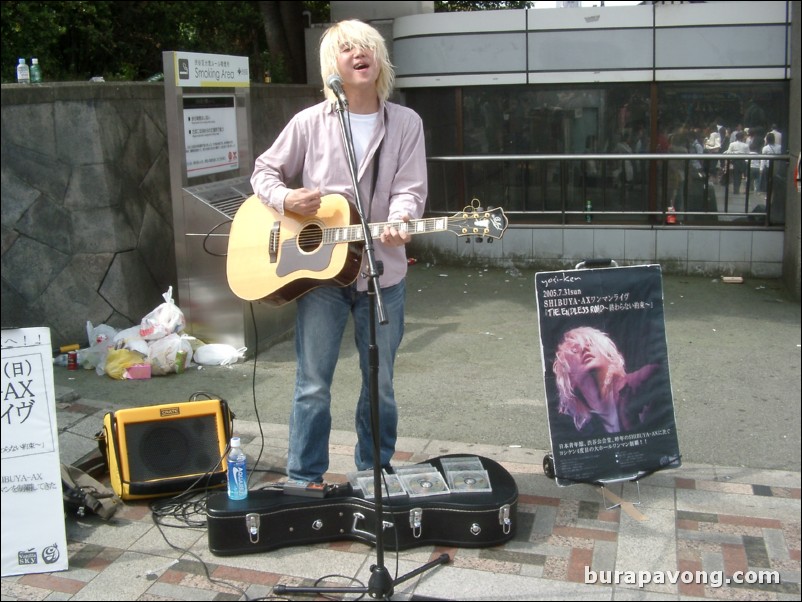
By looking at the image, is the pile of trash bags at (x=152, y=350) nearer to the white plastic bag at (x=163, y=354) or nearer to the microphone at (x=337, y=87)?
the white plastic bag at (x=163, y=354)

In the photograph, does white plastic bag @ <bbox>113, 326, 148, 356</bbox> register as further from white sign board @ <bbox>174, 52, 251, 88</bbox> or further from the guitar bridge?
the guitar bridge

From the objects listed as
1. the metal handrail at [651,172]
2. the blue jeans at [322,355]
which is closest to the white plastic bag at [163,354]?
the blue jeans at [322,355]

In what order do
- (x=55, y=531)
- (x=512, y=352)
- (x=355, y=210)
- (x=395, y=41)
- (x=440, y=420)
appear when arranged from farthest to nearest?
1. (x=395, y=41)
2. (x=512, y=352)
3. (x=440, y=420)
4. (x=355, y=210)
5. (x=55, y=531)

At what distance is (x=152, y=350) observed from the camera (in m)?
6.32

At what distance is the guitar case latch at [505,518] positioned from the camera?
3.77m

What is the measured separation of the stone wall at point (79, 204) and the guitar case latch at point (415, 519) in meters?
3.89

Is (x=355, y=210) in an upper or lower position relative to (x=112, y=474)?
upper

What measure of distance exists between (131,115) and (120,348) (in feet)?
5.87

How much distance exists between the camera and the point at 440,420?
5.42 meters

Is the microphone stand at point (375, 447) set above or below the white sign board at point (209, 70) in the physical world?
Result: below

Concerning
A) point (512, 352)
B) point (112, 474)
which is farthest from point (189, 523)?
point (512, 352)

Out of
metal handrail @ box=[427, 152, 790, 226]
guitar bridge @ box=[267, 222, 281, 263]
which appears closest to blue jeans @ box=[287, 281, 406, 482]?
guitar bridge @ box=[267, 222, 281, 263]

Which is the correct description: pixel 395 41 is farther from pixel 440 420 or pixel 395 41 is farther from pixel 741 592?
pixel 741 592

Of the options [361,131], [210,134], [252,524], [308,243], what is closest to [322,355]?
[308,243]
